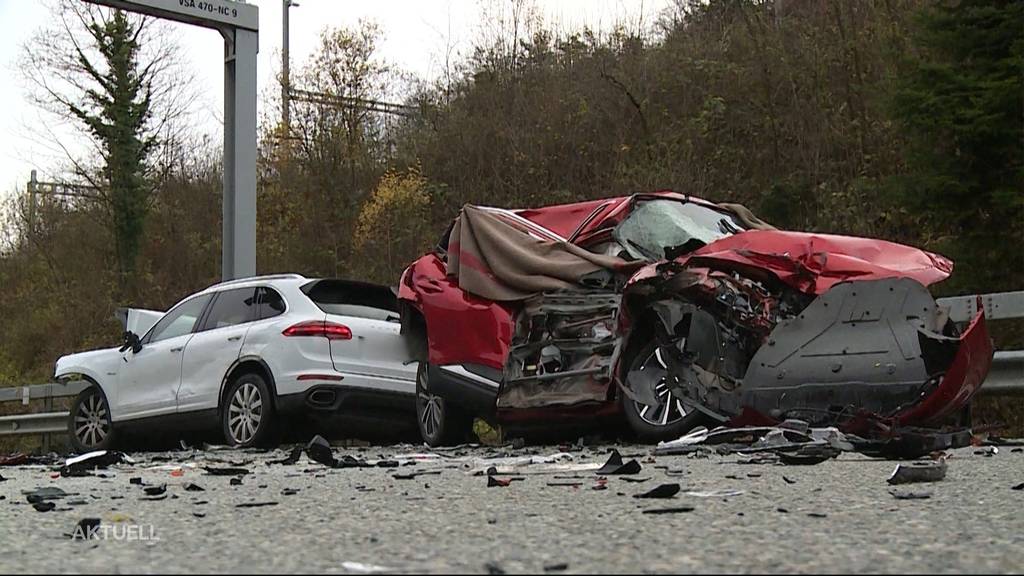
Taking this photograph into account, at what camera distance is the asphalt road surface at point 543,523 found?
3154mm

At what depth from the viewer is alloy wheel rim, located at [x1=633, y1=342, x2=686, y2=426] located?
26.8 ft

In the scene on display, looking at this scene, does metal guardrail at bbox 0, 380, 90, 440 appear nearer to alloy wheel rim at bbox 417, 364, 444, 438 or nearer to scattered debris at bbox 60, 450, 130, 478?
alloy wheel rim at bbox 417, 364, 444, 438

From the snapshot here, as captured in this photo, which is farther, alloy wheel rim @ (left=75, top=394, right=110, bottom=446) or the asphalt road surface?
alloy wheel rim @ (left=75, top=394, right=110, bottom=446)

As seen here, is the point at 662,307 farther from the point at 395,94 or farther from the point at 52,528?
the point at 395,94

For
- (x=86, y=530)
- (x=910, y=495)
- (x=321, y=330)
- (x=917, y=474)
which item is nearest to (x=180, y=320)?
(x=321, y=330)

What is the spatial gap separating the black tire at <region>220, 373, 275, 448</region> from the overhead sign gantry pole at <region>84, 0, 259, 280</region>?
368 centimetres

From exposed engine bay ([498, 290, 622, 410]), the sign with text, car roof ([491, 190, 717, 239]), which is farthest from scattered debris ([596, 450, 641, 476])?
the sign with text

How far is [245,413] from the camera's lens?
34.1ft

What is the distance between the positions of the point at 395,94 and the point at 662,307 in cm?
1764

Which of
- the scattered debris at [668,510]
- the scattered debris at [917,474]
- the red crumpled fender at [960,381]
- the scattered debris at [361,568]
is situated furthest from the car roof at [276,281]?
the scattered debris at [361,568]

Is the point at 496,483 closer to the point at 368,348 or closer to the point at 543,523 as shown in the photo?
the point at 543,523

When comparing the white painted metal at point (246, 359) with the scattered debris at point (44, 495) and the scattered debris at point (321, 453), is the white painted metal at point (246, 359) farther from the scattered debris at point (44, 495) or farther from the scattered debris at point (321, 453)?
the scattered debris at point (44, 495)

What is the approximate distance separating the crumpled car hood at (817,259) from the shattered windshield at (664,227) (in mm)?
790

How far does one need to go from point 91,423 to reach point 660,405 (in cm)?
684
